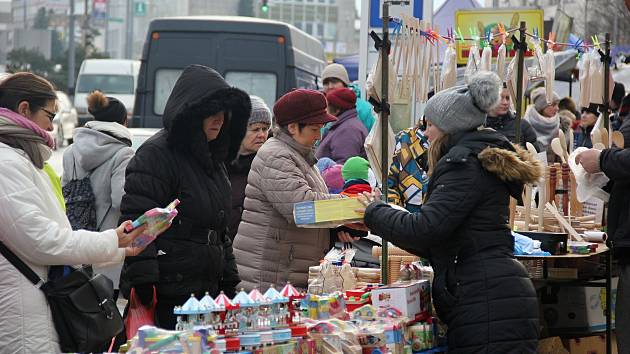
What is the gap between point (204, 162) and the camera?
5.74m

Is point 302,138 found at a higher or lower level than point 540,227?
higher

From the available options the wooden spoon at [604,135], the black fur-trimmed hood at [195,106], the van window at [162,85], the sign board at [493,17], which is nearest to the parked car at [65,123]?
the van window at [162,85]

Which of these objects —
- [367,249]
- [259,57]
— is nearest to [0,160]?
[367,249]

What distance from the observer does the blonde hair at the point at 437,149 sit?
5242mm

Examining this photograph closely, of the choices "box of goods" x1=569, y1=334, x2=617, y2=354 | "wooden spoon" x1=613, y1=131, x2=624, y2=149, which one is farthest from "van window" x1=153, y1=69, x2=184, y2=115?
"wooden spoon" x1=613, y1=131, x2=624, y2=149

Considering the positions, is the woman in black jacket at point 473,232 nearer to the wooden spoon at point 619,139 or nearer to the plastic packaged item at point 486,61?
the wooden spoon at point 619,139

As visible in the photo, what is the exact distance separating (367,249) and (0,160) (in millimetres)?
3139

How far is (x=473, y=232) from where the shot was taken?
16.5 feet

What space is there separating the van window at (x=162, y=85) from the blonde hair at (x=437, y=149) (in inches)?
501

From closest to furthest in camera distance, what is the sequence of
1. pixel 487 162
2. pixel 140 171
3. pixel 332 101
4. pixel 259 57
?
pixel 487 162, pixel 140 171, pixel 332 101, pixel 259 57

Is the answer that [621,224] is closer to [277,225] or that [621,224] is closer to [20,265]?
[277,225]

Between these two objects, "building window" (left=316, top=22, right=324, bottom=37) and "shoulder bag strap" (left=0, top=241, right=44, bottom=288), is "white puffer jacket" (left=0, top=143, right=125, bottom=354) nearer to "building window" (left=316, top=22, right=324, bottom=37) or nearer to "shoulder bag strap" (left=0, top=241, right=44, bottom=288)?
"shoulder bag strap" (left=0, top=241, right=44, bottom=288)

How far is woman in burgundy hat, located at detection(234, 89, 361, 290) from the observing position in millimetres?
6184

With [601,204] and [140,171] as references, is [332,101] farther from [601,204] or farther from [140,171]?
[140,171]
